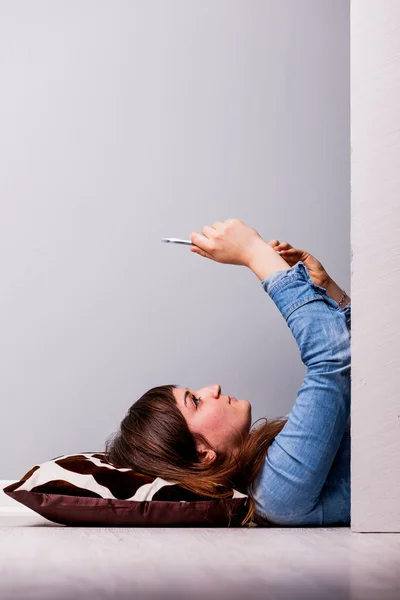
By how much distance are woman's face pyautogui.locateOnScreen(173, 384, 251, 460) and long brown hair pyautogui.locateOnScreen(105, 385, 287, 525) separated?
14 millimetres

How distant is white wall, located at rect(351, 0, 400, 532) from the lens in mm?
1121

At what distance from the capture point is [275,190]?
83.4 inches

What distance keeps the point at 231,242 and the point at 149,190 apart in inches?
27.9

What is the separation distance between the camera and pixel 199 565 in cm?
82

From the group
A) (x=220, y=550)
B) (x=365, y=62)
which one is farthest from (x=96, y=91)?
(x=220, y=550)

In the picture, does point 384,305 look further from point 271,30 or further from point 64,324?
point 271,30

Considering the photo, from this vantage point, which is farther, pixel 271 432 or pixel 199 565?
pixel 271 432

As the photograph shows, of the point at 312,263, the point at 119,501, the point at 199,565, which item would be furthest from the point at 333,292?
the point at 199,565

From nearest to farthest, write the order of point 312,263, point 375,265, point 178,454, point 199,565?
point 199,565 → point 375,265 → point 178,454 → point 312,263

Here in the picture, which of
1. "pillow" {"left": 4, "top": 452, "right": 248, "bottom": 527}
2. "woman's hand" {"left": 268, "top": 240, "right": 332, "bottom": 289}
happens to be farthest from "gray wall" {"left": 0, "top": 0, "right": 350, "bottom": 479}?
"pillow" {"left": 4, "top": 452, "right": 248, "bottom": 527}

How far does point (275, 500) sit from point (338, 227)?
3.45 ft

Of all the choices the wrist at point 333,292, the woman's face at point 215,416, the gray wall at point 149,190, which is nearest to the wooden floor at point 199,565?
the woman's face at point 215,416

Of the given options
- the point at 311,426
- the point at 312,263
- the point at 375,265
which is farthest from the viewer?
the point at 312,263

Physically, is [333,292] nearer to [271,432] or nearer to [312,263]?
[312,263]
